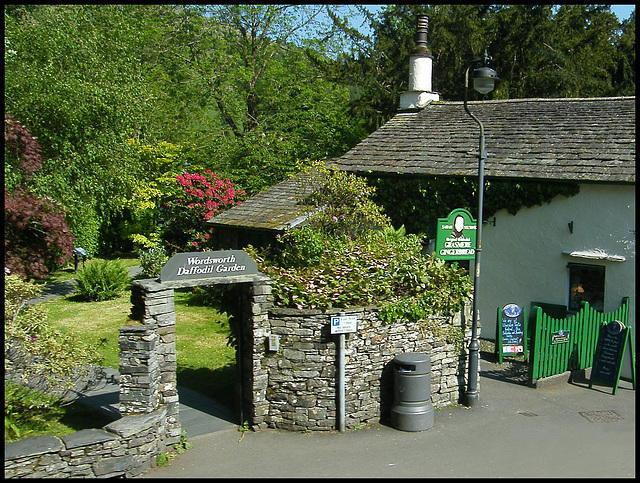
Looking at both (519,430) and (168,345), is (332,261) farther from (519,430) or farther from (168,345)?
(519,430)

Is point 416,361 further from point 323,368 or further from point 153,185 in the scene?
point 153,185

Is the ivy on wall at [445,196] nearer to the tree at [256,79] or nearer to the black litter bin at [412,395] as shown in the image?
the black litter bin at [412,395]

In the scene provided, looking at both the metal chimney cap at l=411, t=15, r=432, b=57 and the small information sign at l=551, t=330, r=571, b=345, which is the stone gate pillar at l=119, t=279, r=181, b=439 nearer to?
the small information sign at l=551, t=330, r=571, b=345

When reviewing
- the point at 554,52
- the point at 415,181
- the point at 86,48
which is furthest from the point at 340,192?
the point at 554,52

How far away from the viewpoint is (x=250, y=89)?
27.6 m

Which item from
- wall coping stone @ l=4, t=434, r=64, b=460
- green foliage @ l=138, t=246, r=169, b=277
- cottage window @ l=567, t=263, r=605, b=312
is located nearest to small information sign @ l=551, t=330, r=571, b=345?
cottage window @ l=567, t=263, r=605, b=312

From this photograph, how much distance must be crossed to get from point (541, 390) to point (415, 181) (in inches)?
240

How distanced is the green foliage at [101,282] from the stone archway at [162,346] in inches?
427

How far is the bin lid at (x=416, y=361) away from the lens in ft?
30.0

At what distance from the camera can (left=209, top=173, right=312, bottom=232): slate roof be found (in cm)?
1439

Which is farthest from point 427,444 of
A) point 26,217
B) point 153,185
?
point 153,185

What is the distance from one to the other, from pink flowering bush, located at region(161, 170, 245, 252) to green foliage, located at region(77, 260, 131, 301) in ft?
6.48

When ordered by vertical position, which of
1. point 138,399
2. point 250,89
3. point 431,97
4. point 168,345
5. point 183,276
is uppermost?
point 250,89

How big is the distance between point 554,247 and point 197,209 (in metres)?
11.3
